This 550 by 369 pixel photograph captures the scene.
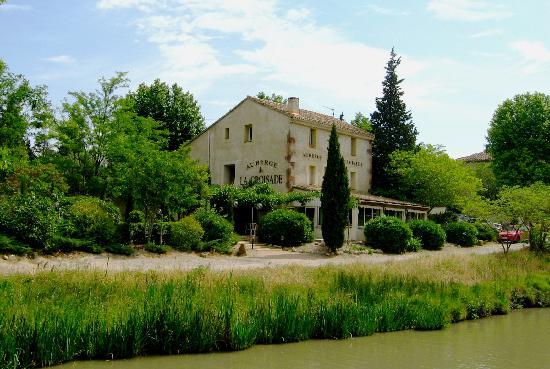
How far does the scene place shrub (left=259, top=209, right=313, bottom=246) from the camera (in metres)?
27.5

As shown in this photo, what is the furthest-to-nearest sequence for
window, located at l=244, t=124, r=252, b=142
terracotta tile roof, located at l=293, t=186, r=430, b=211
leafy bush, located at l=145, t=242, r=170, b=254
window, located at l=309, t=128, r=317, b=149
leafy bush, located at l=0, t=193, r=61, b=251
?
window, located at l=244, t=124, r=252, b=142
window, located at l=309, t=128, r=317, b=149
terracotta tile roof, located at l=293, t=186, r=430, b=211
leafy bush, located at l=145, t=242, r=170, b=254
leafy bush, located at l=0, t=193, r=61, b=251

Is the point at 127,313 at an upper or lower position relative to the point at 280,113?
lower

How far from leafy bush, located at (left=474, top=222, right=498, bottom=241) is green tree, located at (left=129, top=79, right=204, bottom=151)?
2250 cm

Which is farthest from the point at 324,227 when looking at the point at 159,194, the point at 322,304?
the point at 322,304

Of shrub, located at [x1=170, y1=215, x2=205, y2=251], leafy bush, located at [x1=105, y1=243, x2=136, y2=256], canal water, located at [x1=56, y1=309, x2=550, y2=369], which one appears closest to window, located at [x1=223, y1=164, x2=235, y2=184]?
shrub, located at [x1=170, y1=215, x2=205, y2=251]

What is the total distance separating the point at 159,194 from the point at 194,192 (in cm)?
312

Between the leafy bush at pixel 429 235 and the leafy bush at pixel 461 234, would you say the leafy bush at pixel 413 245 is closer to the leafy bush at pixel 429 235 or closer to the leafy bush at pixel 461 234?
the leafy bush at pixel 429 235

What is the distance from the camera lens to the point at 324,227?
26.8 meters

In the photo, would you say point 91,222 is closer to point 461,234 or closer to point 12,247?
point 12,247

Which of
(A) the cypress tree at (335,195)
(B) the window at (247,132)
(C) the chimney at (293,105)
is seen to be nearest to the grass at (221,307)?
(A) the cypress tree at (335,195)

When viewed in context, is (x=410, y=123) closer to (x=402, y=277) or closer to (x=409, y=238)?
(x=409, y=238)

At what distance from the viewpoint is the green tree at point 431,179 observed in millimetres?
39000

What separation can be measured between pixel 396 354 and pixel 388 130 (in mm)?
32835

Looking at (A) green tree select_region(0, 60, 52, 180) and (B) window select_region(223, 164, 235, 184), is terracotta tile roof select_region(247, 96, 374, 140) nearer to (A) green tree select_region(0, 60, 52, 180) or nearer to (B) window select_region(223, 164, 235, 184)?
(B) window select_region(223, 164, 235, 184)
